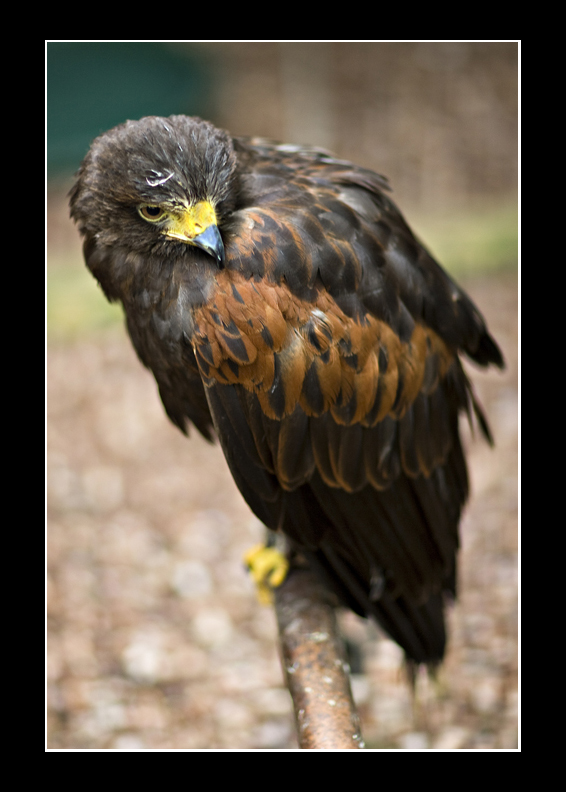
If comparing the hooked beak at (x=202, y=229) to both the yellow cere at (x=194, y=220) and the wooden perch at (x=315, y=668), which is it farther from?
the wooden perch at (x=315, y=668)

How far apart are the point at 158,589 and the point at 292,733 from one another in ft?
4.48

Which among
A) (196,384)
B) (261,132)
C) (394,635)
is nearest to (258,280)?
(196,384)

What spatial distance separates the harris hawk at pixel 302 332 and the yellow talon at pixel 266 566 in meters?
0.39

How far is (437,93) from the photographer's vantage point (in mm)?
8648

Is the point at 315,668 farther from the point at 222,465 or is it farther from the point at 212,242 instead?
the point at 222,465

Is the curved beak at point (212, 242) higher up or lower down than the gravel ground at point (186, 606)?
higher up

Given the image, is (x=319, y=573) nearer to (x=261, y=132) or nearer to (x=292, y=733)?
(x=292, y=733)

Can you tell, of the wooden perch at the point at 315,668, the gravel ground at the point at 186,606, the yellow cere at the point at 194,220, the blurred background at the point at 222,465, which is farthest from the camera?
the blurred background at the point at 222,465

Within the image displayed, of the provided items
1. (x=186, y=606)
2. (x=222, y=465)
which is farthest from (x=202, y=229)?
(x=222, y=465)

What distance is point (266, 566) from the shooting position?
3.16 m

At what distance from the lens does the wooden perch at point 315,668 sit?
2.08 m

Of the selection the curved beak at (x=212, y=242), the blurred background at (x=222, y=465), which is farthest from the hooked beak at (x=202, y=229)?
the blurred background at (x=222, y=465)

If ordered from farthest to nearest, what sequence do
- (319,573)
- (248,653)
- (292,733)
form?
(248,653), (292,733), (319,573)

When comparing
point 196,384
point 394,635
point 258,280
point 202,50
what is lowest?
point 394,635
